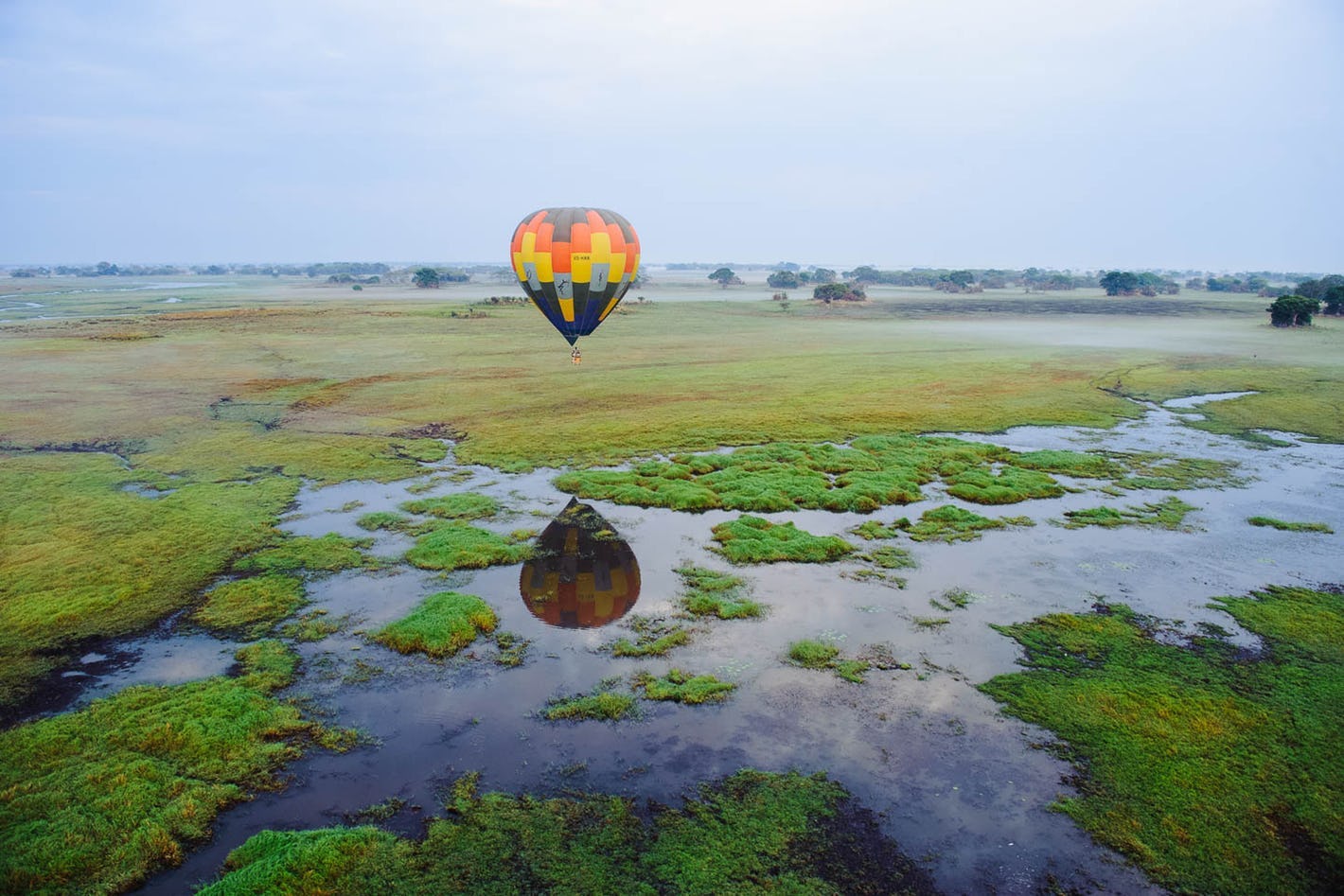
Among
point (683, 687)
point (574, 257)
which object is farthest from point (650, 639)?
point (574, 257)

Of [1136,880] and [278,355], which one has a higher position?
[278,355]

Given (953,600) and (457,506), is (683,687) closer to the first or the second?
(953,600)

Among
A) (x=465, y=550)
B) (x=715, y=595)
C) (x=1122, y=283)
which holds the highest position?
(x=1122, y=283)

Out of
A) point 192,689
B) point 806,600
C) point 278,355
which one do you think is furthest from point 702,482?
point 278,355

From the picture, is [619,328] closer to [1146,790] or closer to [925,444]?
[925,444]

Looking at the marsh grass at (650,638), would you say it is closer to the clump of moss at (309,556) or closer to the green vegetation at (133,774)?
the green vegetation at (133,774)

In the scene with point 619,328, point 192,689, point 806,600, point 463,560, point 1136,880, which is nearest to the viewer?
point 1136,880

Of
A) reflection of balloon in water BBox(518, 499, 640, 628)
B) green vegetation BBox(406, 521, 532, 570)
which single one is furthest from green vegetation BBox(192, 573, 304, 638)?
reflection of balloon in water BBox(518, 499, 640, 628)
